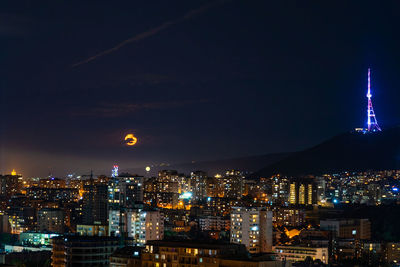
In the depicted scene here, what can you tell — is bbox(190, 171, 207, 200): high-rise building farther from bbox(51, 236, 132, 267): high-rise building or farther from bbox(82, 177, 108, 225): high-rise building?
bbox(51, 236, 132, 267): high-rise building

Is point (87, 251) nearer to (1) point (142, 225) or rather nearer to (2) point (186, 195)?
(1) point (142, 225)

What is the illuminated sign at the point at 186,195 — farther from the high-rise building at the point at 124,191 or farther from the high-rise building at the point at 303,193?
the high-rise building at the point at 124,191

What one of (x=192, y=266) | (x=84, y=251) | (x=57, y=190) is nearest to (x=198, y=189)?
(x=57, y=190)

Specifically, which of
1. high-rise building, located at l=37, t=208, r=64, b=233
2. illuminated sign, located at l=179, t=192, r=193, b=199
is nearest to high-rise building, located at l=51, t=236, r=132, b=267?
high-rise building, located at l=37, t=208, r=64, b=233

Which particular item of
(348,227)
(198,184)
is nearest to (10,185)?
(198,184)

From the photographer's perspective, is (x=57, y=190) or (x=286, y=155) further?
(x=286, y=155)

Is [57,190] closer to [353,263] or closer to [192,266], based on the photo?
[353,263]

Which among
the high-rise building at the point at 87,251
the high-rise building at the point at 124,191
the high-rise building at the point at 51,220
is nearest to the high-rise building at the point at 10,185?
the high-rise building at the point at 124,191

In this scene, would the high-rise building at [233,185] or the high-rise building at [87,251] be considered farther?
the high-rise building at [233,185]

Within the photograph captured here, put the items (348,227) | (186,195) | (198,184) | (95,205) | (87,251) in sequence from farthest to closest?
(198,184) → (186,195) → (95,205) → (348,227) → (87,251)
